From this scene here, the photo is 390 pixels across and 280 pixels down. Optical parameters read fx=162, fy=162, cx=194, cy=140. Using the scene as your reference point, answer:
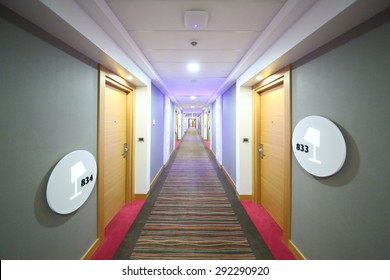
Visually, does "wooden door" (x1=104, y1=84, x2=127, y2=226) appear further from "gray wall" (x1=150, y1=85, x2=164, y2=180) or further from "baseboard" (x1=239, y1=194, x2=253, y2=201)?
"baseboard" (x1=239, y1=194, x2=253, y2=201)

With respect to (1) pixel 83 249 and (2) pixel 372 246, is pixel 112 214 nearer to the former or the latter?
(1) pixel 83 249

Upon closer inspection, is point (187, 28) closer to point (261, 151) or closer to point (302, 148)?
point (302, 148)

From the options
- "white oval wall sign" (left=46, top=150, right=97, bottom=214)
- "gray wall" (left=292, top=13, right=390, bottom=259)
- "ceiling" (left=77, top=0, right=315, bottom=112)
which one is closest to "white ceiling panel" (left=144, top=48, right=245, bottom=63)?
"ceiling" (left=77, top=0, right=315, bottom=112)

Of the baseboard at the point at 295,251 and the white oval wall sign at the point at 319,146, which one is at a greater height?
the white oval wall sign at the point at 319,146

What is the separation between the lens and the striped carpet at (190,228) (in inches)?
68.8

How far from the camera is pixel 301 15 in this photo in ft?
4.24

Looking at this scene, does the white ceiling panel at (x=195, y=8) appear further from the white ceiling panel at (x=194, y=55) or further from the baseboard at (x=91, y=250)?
the baseboard at (x=91, y=250)

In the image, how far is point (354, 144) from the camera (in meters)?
1.11

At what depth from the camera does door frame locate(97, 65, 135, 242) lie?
A: 1.84m

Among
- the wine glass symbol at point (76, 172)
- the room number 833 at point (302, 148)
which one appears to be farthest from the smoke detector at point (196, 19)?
the wine glass symbol at point (76, 172)

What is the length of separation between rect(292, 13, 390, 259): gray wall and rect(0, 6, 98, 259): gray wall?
216 cm

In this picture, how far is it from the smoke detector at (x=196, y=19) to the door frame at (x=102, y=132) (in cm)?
111

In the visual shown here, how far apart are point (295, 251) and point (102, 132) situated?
250 cm
